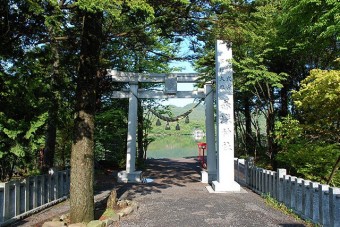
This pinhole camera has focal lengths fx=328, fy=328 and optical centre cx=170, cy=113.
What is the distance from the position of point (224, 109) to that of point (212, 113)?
3151 millimetres

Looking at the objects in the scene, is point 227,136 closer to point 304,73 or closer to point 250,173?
point 250,173

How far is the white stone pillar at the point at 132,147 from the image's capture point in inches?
547

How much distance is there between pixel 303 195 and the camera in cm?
683

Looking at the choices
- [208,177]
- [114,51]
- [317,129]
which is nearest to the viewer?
[317,129]

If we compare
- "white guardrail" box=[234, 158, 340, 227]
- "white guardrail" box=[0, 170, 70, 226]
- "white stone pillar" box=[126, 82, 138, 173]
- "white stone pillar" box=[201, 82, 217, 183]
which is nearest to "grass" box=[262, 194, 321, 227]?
"white guardrail" box=[234, 158, 340, 227]

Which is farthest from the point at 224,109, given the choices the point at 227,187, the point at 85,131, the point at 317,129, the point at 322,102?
the point at 85,131

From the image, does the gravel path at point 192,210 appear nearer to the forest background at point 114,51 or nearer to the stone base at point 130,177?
the forest background at point 114,51

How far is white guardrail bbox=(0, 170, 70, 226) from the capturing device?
6480 millimetres

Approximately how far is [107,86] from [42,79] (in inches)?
339

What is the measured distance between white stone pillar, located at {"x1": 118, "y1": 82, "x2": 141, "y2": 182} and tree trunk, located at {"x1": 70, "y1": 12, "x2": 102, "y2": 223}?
7295 millimetres

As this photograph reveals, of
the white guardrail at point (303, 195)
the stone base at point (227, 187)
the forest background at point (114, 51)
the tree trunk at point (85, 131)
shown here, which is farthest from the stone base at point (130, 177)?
the tree trunk at point (85, 131)

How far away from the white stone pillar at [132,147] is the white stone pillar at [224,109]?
14.0 feet

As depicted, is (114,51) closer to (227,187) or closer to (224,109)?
(224,109)

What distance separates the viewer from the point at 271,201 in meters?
8.50
